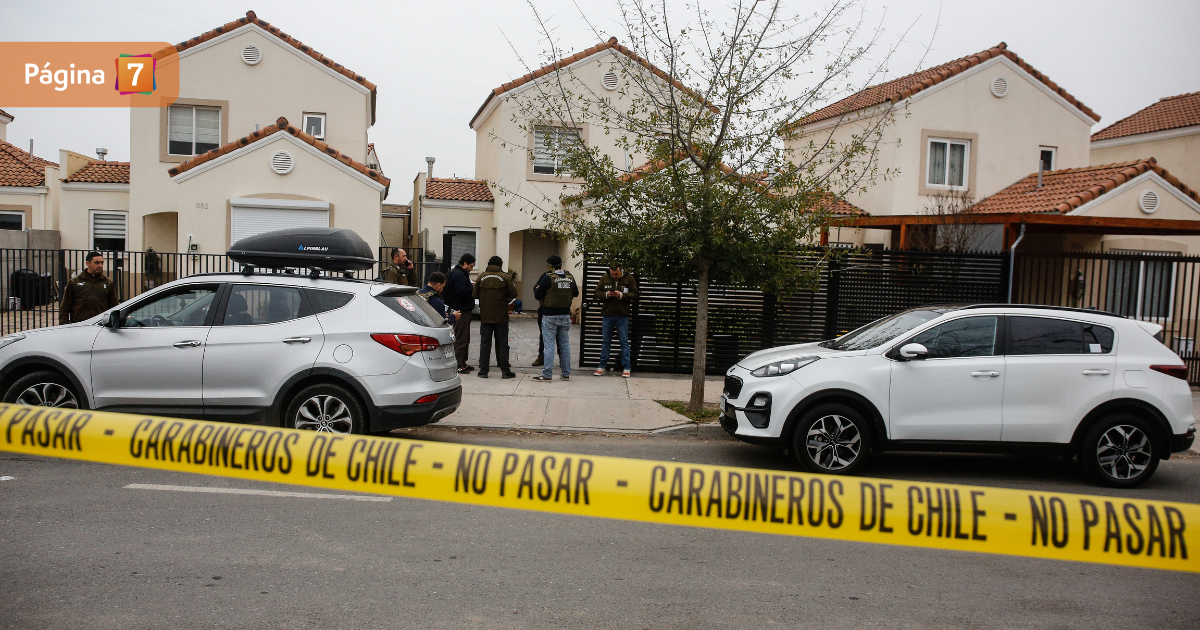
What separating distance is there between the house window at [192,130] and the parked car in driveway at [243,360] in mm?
15255

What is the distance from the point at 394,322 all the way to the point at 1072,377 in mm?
5961

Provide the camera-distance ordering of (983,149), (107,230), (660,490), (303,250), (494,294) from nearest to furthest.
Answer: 1. (660,490)
2. (303,250)
3. (494,294)
4. (983,149)
5. (107,230)

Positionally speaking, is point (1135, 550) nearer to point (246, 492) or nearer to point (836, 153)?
point (246, 492)

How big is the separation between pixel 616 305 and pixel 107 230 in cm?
1779

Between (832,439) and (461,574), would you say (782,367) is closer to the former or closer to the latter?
(832,439)

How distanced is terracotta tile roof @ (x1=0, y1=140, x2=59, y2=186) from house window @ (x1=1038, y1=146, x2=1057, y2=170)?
28.5m

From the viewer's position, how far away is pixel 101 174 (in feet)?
74.0

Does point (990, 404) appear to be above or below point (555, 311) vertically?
below

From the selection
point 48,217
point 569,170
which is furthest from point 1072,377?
point 48,217

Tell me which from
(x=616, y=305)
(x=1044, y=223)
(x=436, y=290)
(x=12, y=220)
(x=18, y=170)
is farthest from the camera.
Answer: (x=18, y=170)

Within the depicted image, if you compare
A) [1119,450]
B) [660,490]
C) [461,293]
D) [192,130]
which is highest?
[192,130]

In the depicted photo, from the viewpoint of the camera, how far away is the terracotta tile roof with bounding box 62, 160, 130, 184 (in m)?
22.2

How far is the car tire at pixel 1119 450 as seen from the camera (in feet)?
22.9

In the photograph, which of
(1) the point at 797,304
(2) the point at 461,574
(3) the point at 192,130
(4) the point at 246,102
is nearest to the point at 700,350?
(1) the point at 797,304
